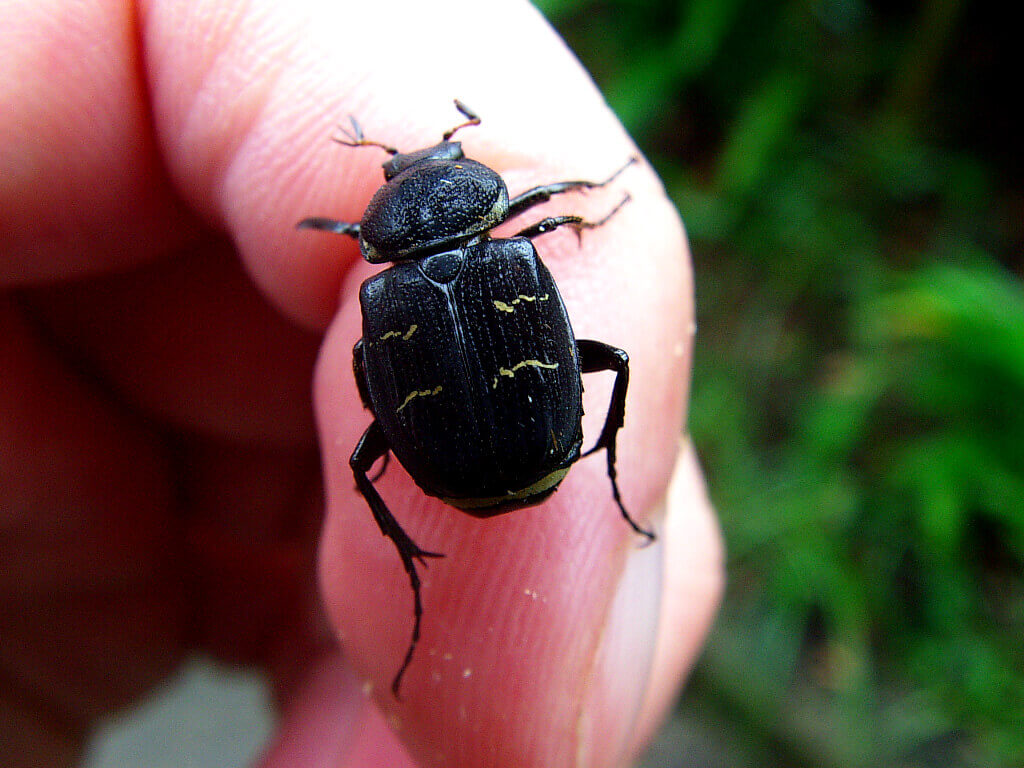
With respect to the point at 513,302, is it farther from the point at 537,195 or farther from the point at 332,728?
the point at 332,728

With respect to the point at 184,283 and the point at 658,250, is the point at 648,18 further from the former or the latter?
the point at 184,283

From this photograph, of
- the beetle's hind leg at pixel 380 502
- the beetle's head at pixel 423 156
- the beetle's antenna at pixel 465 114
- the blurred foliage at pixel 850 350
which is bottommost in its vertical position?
the blurred foliage at pixel 850 350

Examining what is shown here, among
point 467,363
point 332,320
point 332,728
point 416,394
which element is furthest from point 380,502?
point 332,728

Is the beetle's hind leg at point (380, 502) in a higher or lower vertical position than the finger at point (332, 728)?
higher

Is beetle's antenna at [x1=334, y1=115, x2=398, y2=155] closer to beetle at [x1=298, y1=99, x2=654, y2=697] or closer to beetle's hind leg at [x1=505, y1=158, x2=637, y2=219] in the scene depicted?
beetle at [x1=298, y1=99, x2=654, y2=697]

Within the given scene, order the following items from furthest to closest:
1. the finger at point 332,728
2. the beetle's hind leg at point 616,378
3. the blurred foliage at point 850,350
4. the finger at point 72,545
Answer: the blurred foliage at point 850,350, the finger at point 332,728, the finger at point 72,545, the beetle's hind leg at point 616,378

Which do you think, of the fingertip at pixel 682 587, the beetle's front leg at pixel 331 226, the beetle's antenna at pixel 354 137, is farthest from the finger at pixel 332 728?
the beetle's antenna at pixel 354 137

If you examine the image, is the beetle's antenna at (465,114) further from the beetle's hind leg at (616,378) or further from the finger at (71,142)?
the finger at (71,142)
